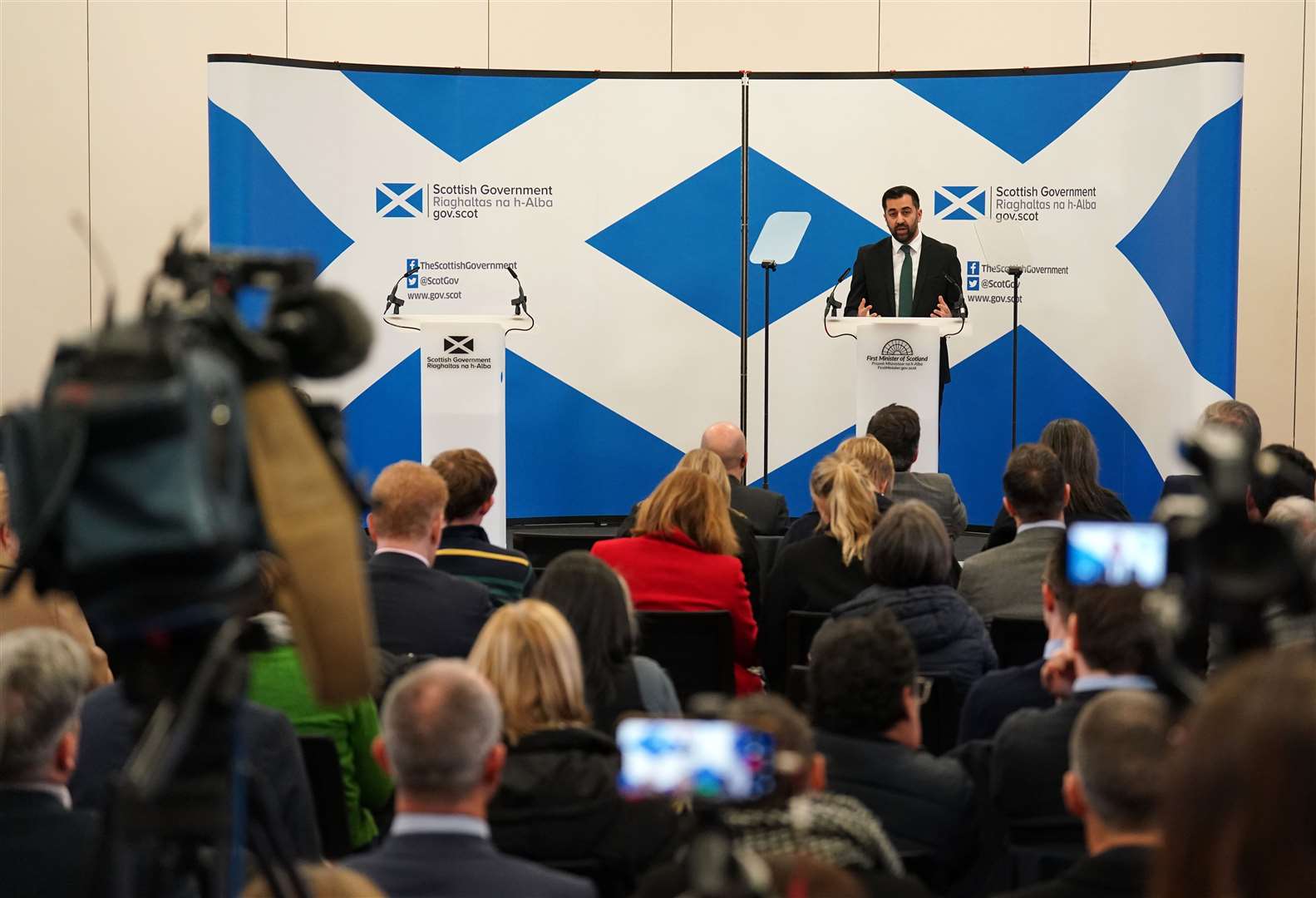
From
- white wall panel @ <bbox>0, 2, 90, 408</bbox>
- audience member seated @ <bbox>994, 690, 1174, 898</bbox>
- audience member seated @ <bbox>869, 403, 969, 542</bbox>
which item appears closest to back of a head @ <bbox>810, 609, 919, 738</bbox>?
audience member seated @ <bbox>994, 690, 1174, 898</bbox>

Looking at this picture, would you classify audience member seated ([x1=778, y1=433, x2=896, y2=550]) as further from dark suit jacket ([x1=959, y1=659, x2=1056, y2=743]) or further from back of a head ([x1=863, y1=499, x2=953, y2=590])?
dark suit jacket ([x1=959, y1=659, x2=1056, y2=743])

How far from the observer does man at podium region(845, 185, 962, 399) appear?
832 cm

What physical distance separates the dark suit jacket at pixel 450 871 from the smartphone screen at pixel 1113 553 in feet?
2.84

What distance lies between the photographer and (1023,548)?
15.6 feet

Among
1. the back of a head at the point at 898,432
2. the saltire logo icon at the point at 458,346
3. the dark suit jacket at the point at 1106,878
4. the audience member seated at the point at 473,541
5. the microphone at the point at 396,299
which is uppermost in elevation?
the microphone at the point at 396,299

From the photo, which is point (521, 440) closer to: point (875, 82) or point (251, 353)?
point (875, 82)

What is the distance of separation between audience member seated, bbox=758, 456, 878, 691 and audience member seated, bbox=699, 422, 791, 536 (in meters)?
1.24

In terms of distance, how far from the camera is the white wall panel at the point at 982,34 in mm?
9500

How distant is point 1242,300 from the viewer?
30.7 ft

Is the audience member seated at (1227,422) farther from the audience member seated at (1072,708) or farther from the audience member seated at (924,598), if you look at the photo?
the audience member seated at (1072,708)

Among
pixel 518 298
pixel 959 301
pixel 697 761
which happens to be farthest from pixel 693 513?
pixel 518 298

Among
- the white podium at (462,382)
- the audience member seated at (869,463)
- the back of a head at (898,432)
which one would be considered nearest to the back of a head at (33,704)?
the audience member seated at (869,463)

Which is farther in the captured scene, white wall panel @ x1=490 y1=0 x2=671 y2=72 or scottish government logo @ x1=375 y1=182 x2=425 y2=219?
white wall panel @ x1=490 y1=0 x2=671 y2=72

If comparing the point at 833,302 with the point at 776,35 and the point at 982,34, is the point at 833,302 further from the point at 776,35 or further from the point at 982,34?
the point at 982,34
